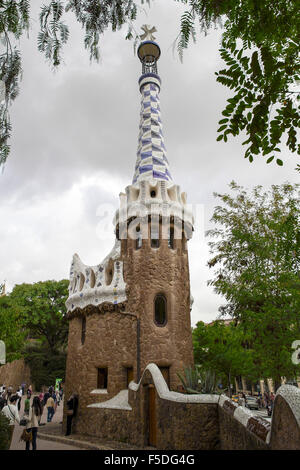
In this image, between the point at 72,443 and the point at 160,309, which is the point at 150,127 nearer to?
the point at 160,309

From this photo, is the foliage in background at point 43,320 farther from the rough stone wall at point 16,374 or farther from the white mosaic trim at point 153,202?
the white mosaic trim at point 153,202

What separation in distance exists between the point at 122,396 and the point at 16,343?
7.81 meters

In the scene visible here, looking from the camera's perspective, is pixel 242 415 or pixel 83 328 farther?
pixel 83 328

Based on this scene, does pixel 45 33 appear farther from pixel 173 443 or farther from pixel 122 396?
pixel 122 396

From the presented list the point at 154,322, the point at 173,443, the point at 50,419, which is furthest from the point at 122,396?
the point at 50,419

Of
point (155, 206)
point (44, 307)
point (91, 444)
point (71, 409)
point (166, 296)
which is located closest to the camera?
point (91, 444)

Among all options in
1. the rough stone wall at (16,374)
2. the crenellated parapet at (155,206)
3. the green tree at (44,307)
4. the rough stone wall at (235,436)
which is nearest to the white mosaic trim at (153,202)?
the crenellated parapet at (155,206)

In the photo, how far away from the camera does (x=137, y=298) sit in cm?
1176

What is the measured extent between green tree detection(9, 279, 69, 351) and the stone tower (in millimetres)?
12514

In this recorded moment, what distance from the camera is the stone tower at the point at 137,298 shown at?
11273 millimetres

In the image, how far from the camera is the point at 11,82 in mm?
3393

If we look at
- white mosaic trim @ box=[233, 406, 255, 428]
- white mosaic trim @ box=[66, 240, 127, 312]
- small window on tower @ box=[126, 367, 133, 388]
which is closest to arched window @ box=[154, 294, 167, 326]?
white mosaic trim @ box=[66, 240, 127, 312]

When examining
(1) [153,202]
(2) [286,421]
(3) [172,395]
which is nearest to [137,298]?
(1) [153,202]

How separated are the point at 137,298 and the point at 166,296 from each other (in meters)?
0.98
